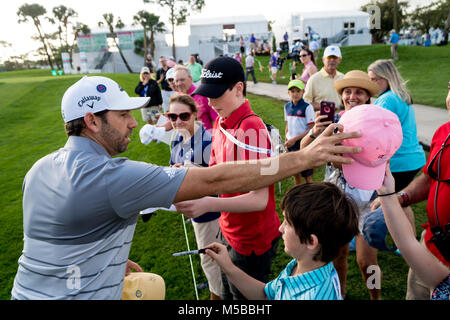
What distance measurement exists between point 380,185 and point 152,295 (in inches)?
62.7

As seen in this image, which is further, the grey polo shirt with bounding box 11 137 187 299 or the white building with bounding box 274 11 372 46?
the white building with bounding box 274 11 372 46

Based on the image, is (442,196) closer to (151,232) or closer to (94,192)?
(94,192)

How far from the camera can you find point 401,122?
11.5 ft

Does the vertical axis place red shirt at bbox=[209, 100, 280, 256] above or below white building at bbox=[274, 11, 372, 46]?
below

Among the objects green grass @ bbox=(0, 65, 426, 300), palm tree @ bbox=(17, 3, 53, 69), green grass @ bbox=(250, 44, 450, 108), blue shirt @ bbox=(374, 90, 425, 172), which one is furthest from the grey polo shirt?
palm tree @ bbox=(17, 3, 53, 69)

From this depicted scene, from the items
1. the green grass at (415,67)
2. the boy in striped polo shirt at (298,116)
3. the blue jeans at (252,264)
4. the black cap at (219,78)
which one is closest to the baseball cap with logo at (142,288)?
the blue jeans at (252,264)

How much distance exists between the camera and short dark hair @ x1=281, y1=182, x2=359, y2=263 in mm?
1658

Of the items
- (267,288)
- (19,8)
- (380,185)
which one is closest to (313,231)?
(380,185)

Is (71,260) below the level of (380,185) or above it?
below

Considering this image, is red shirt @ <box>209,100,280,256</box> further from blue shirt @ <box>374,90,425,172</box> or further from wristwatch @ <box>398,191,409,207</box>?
blue shirt @ <box>374,90,425,172</box>

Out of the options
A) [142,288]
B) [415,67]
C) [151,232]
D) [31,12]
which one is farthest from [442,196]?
[31,12]

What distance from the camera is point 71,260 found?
1.60 metres

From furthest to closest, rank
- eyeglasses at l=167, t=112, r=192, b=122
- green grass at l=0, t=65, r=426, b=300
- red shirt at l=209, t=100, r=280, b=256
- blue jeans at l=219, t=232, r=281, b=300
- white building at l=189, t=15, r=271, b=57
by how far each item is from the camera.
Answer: white building at l=189, t=15, r=271, b=57
green grass at l=0, t=65, r=426, b=300
eyeglasses at l=167, t=112, r=192, b=122
blue jeans at l=219, t=232, r=281, b=300
red shirt at l=209, t=100, r=280, b=256
